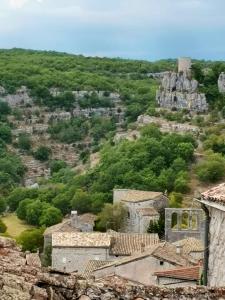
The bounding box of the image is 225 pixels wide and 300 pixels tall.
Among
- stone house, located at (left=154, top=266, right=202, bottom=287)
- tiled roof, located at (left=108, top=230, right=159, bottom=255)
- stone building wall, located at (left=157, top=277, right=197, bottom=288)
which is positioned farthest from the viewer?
tiled roof, located at (left=108, top=230, right=159, bottom=255)

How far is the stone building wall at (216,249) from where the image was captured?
465 inches

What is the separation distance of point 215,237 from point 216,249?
0.16m

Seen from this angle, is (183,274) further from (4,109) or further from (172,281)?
(4,109)

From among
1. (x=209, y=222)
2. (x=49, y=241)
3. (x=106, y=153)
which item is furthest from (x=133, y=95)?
(x=209, y=222)

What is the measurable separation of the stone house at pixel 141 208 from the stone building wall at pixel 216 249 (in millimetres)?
37458

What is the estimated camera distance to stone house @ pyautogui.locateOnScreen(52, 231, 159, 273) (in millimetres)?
38662

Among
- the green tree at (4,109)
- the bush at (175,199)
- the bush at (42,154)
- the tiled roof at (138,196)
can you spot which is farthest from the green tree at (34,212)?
the green tree at (4,109)

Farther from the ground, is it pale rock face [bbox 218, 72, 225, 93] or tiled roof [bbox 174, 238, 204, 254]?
pale rock face [bbox 218, 72, 225, 93]

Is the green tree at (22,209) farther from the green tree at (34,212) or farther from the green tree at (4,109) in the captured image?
the green tree at (4,109)

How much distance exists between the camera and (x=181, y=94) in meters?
76.9

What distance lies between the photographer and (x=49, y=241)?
146 feet

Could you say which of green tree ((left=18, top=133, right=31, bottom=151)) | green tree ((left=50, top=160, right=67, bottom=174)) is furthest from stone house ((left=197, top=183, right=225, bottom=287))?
green tree ((left=18, top=133, right=31, bottom=151))

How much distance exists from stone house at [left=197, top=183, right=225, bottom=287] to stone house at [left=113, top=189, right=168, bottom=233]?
123 ft

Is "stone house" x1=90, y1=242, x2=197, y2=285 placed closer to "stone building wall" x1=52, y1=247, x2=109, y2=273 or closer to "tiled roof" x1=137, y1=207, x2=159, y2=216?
"stone building wall" x1=52, y1=247, x2=109, y2=273
